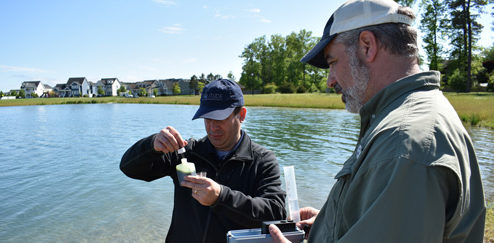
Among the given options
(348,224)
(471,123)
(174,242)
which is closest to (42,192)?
(174,242)

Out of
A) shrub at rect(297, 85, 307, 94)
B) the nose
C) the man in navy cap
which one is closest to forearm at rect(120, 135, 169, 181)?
the man in navy cap

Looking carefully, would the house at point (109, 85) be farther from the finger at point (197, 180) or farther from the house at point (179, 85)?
the finger at point (197, 180)

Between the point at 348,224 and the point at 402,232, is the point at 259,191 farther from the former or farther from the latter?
the point at 402,232

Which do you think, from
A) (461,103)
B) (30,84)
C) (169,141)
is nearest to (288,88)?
(461,103)

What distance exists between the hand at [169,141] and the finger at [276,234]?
3.52 feet

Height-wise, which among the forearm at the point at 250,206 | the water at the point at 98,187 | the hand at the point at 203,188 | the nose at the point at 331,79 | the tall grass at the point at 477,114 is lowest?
the water at the point at 98,187

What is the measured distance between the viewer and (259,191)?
110 inches

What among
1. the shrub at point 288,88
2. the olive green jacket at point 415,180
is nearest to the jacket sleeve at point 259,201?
the olive green jacket at point 415,180

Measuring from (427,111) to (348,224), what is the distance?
Answer: 19.2 inches

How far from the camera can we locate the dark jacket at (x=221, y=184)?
256 centimetres

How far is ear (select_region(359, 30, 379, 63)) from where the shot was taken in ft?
4.76

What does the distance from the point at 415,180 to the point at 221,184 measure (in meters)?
1.82

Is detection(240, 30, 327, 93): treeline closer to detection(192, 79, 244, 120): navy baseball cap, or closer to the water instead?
the water

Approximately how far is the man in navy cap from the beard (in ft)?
3.58
